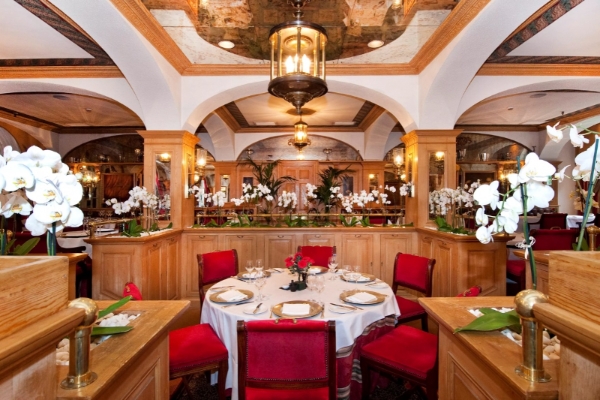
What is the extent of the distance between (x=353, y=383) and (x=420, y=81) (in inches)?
173

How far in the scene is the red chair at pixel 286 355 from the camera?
1.60 metres

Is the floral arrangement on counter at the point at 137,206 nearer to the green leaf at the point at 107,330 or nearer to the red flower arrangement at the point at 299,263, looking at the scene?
the red flower arrangement at the point at 299,263

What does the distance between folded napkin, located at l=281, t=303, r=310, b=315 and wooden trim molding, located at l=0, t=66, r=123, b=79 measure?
472 centimetres

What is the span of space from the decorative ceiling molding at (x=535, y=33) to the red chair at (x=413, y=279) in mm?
2976

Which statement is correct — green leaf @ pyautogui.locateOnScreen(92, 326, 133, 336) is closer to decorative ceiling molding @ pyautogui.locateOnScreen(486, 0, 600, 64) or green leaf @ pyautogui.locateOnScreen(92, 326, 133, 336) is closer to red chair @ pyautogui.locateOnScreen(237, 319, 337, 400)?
red chair @ pyautogui.locateOnScreen(237, 319, 337, 400)

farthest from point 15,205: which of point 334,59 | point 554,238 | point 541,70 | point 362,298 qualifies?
point 541,70

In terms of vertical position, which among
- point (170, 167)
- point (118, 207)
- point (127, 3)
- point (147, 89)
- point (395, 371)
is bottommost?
point (395, 371)

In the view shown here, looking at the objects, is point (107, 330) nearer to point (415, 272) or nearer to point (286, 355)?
point (286, 355)

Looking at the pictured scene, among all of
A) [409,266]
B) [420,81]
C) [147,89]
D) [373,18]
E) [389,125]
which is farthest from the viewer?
[389,125]

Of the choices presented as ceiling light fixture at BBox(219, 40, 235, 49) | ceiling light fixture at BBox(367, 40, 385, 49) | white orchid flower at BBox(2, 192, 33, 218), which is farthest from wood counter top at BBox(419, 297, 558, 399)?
ceiling light fixture at BBox(219, 40, 235, 49)

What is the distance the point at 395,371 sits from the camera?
2.14 meters

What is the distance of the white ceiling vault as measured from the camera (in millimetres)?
3656

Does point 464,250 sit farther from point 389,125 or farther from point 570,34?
point 389,125

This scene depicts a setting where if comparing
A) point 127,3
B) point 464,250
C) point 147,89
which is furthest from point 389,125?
point 127,3
